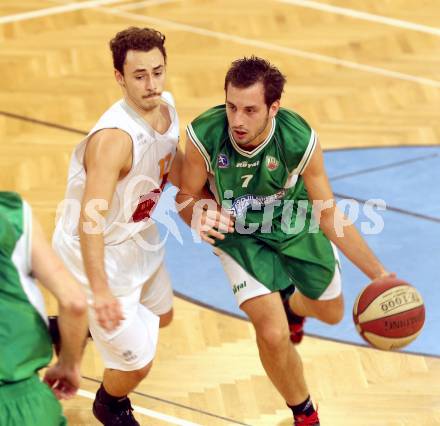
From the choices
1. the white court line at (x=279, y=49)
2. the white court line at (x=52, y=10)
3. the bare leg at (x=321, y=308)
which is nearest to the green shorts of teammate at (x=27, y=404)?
the bare leg at (x=321, y=308)

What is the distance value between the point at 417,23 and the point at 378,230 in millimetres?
4441

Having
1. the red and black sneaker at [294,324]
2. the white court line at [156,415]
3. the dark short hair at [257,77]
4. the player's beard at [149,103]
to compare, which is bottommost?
the white court line at [156,415]

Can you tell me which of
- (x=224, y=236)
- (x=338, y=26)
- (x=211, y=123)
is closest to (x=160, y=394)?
(x=224, y=236)

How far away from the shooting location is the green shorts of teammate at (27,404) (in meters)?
4.00

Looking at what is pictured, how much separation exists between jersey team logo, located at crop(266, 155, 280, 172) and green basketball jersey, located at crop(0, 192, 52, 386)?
1.85 m

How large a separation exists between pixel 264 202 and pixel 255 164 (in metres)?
0.23

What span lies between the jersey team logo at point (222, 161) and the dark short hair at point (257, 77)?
0.36 meters

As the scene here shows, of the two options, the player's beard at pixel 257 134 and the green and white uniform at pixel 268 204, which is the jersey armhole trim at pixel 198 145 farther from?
the player's beard at pixel 257 134

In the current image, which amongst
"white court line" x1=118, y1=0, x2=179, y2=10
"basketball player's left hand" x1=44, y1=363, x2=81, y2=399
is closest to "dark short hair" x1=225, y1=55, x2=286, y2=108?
"basketball player's left hand" x1=44, y1=363, x2=81, y2=399

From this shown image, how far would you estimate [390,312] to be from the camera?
528cm

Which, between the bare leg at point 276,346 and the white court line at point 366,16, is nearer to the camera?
the bare leg at point 276,346

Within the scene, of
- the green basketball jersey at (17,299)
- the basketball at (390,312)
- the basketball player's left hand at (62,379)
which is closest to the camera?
the green basketball jersey at (17,299)

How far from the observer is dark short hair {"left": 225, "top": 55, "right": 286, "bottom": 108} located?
17.6 feet

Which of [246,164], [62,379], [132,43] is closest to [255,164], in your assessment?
[246,164]
